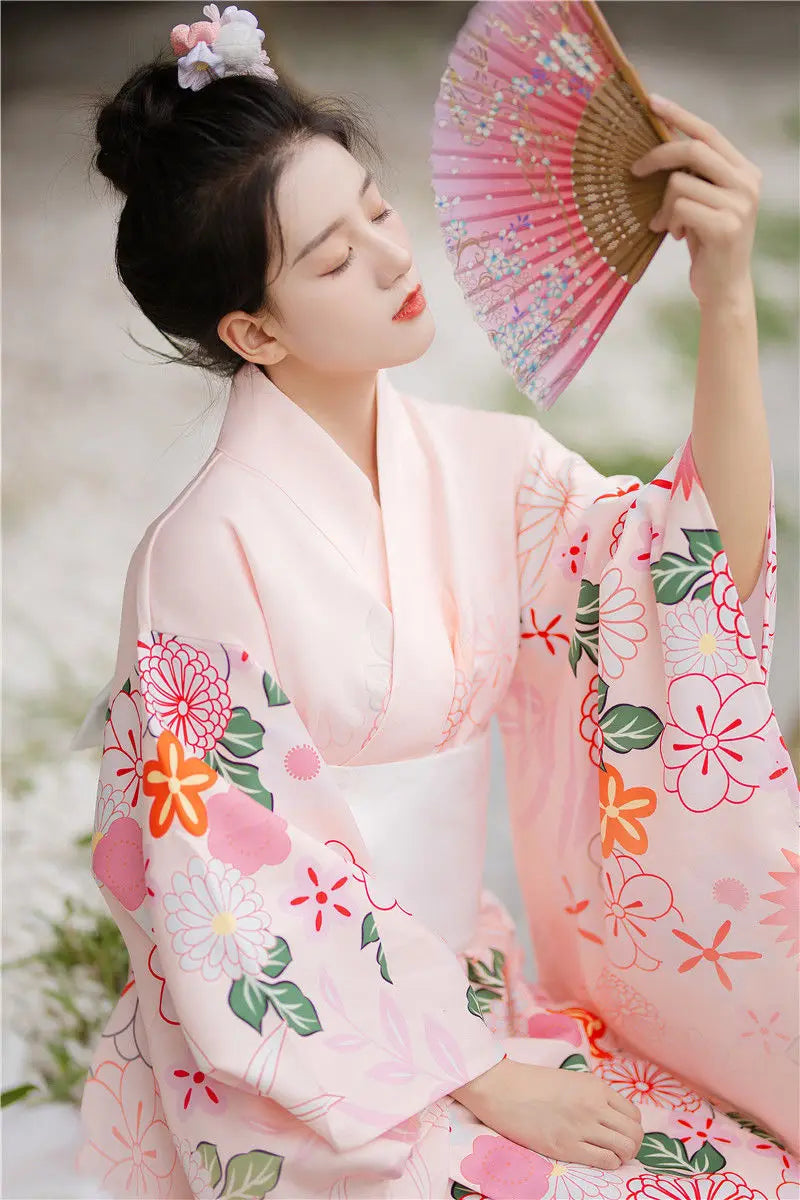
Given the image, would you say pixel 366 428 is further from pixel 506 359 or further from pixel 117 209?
pixel 117 209

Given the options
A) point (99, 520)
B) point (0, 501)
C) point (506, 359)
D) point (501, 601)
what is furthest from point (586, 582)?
point (0, 501)

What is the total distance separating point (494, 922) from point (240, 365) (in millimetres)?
711

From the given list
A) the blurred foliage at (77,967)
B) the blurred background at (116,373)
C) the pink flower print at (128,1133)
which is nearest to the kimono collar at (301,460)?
the pink flower print at (128,1133)

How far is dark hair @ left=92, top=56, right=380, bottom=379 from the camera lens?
3.28ft

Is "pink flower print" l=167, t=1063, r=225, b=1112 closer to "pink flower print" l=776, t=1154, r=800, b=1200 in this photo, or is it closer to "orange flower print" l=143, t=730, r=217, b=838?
"orange flower print" l=143, t=730, r=217, b=838

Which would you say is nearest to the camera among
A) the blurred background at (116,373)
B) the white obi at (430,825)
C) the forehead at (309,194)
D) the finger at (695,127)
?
the finger at (695,127)

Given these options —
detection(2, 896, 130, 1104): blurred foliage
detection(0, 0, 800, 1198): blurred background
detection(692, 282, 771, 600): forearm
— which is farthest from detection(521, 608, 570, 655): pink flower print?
detection(2, 896, 130, 1104): blurred foliage

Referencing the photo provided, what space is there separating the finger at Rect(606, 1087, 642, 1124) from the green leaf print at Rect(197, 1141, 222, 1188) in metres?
0.37

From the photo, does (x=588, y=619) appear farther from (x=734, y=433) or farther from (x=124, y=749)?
(x=124, y=749)

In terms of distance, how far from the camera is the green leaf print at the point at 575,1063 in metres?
1.10

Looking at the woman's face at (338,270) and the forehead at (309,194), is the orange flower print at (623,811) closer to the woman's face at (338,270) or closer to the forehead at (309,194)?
the woman's face at (338,270)

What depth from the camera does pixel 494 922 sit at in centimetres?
130

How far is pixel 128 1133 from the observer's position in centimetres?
110

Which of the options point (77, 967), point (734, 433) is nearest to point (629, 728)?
point (734, 433)
